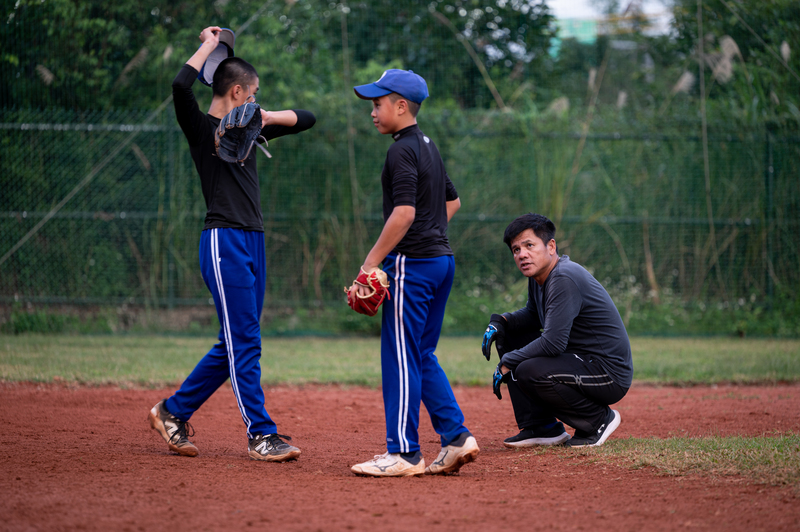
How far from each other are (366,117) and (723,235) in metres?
5.56

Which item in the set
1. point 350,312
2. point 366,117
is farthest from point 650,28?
point 350,312

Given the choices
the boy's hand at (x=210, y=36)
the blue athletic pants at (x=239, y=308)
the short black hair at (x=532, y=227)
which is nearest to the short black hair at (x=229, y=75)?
the boy's hand at (x=210, y=36)

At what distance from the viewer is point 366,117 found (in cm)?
1098

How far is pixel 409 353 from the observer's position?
367cm

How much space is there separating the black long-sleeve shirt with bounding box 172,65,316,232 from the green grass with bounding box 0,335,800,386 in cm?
317

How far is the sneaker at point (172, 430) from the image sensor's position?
13.7 ft

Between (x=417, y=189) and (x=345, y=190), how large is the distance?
7361 mm

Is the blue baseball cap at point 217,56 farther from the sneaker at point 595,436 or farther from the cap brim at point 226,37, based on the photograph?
the sneaker at point 595,436


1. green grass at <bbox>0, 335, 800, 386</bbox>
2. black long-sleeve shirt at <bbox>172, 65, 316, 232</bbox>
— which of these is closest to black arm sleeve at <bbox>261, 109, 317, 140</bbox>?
black long-sleeve shirt at <bbox>172, 65, 316, 232</bbox>

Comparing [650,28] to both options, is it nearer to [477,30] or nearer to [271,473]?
[477,30]

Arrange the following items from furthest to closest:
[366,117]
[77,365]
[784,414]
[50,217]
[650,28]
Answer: [650,28] → [366,117] → [50,217] → [77,365] → [784,414]

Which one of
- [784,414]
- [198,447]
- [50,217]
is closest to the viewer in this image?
[198,447]

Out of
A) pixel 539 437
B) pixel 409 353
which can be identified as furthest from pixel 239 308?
pixel 539 437

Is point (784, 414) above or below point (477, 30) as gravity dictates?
below
